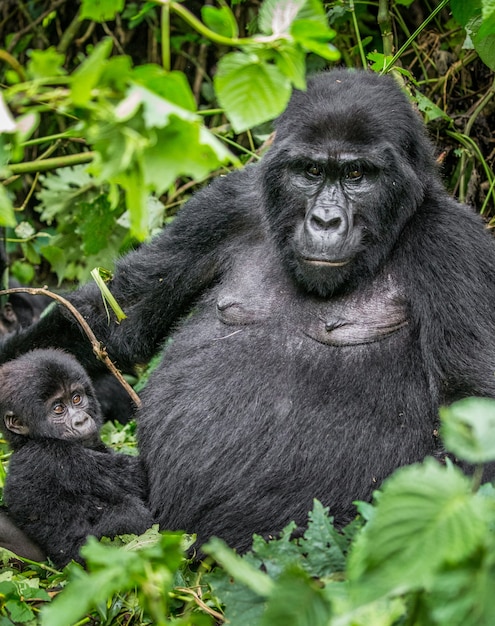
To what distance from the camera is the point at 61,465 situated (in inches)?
121

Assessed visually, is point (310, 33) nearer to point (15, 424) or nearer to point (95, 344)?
point (95, 344)

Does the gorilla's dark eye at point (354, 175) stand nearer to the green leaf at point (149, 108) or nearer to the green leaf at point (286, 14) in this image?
the green leaf at point (286, 14)

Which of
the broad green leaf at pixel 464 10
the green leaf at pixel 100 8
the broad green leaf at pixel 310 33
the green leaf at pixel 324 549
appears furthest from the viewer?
the broad green leaf at pixel 464 10

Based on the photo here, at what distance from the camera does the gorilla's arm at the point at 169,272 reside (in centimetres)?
329

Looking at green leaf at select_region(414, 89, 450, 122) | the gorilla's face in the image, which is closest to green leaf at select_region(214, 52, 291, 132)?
the gorilla's face

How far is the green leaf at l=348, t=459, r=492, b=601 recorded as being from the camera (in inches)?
50.3

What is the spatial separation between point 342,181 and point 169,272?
0.81 m

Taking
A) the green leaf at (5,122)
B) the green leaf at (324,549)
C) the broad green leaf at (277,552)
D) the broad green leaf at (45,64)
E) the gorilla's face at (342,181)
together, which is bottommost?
the broad green leaf at (277,552)

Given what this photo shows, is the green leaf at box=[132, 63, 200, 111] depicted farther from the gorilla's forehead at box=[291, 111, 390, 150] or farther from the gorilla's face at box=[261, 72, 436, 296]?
the gorilla's forehead at box=[291, 111, 390, 150]

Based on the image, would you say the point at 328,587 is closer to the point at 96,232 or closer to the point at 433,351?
the point at 433,351

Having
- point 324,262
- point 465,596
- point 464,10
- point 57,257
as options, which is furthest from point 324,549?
point 57,257

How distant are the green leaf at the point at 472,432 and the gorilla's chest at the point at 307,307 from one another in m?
1.54

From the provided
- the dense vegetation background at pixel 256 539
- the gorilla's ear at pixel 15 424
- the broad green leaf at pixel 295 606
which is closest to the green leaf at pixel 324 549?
the dense vegetation background at pixel 256 539

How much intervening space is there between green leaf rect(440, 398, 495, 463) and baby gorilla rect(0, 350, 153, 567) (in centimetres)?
180
